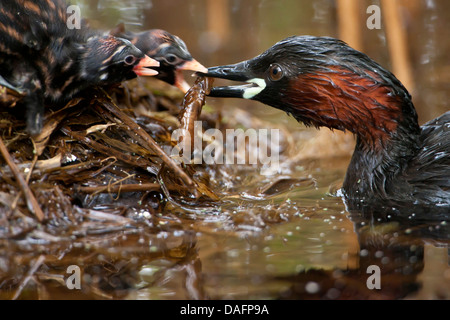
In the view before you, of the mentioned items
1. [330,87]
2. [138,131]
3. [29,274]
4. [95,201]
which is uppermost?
[330,87]

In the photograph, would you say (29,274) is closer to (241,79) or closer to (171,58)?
(241,79)

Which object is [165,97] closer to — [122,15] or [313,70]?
[313,70]

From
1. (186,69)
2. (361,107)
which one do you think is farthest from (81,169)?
(361,107)

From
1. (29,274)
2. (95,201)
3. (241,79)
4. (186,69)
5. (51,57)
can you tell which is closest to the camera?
(29,274)

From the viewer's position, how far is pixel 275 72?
363 cm

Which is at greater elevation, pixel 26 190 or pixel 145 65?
pixel 145 65

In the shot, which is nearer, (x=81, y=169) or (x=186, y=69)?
(x=81, y=169)

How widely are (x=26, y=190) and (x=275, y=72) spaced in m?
1.65

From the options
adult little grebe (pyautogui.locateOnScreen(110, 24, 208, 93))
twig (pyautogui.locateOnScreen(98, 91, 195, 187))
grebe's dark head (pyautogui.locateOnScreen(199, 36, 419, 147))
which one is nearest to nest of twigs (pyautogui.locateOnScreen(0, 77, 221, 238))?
twig (pyautogui.locateOnScreen(98, 91, 195, 187))

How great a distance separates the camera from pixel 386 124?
361cm

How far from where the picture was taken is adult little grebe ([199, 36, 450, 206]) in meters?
3.51

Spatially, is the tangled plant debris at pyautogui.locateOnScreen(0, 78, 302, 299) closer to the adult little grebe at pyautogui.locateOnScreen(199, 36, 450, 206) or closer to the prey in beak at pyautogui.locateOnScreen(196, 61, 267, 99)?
the prey in beak at pyautogui.locateOnScreen(196, 61, 267, 99)

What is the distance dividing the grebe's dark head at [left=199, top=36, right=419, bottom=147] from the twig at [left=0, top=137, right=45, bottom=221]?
139cm

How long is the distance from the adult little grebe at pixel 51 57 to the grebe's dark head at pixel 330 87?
26.0 inches
